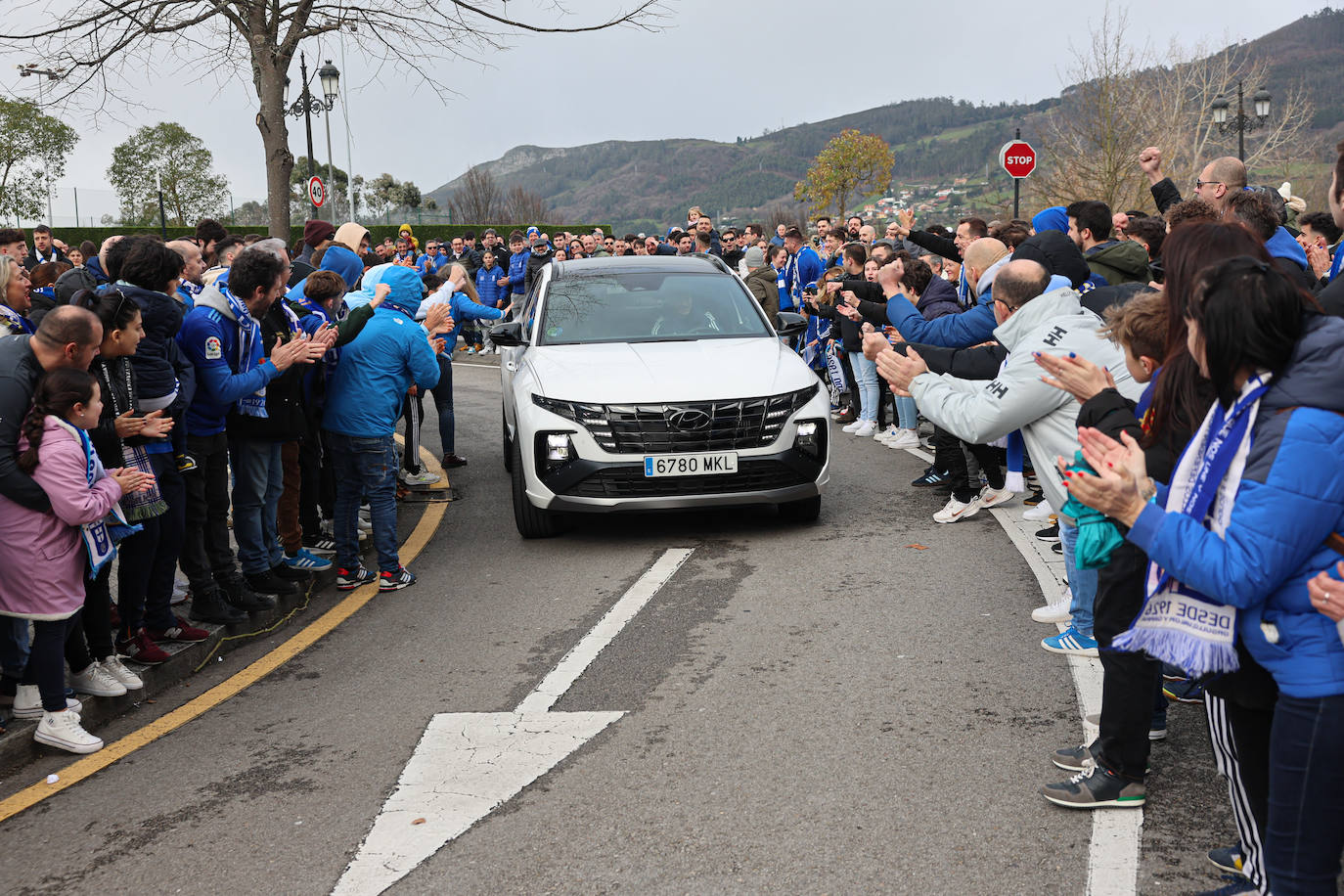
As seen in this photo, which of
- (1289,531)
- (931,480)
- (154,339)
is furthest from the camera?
(931,480)

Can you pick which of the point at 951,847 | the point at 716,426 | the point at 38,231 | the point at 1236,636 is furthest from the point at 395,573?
the point at 38,231

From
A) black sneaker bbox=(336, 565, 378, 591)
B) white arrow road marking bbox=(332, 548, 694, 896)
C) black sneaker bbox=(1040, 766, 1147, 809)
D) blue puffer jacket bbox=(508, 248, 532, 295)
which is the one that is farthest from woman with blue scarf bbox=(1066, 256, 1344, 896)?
blue puffer jacket bbox=(508, 248, 532, 295)

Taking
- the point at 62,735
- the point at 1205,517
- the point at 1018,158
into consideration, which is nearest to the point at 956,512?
the point at 1205,517

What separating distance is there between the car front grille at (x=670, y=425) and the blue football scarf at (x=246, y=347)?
1917 mm

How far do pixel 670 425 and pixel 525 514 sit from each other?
1291 mm

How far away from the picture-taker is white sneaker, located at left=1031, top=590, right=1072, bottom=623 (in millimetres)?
6145

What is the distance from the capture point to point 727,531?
8.57 metres

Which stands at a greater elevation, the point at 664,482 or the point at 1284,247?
the point at 1284,247

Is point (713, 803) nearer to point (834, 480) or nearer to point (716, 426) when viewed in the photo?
point (716, 426)

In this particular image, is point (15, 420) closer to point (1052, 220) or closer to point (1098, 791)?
point (1098, 791)

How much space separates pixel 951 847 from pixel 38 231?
52.2ft

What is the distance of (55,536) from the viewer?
4.95 meters

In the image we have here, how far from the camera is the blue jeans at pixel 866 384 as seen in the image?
41.5 ft

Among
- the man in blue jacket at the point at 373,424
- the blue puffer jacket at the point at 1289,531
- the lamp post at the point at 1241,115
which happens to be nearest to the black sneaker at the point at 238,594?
the man in blue jacket at the point at 373,424
